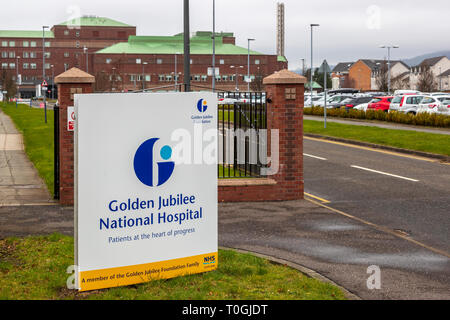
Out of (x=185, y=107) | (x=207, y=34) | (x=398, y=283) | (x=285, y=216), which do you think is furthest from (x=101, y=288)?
(x=207, y=34)

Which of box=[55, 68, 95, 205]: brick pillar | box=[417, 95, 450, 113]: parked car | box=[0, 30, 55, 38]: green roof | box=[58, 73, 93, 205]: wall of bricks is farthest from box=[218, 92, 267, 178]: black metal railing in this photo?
box=[0, 30, 55, 38]: green roof

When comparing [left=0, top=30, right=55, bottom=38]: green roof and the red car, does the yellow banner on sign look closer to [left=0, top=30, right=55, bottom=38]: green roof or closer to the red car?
the red car

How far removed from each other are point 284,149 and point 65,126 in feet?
12.9

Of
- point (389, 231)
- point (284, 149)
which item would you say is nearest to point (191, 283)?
point (389, 231)

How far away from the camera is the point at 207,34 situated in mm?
133750

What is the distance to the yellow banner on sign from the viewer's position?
6.20m

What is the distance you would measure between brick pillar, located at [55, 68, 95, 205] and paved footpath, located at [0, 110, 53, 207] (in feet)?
1.87

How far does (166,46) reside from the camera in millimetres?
121312

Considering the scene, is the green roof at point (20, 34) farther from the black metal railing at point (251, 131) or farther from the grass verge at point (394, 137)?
the black metal railing at point (251, 131)

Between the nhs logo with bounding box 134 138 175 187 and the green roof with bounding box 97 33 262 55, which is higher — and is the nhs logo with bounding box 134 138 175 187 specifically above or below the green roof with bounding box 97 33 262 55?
below

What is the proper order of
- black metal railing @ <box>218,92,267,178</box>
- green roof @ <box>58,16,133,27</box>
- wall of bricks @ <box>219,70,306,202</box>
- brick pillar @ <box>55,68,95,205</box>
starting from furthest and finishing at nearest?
green roof @ <box>58,16,133,27</box>
black metal railing @ <box>218,92,267,178</box>
wall of bricks @ <box>219,70,306,202</box>
brick pillar @ <box>55,68,95,205</box>

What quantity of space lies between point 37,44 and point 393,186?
13335cm
